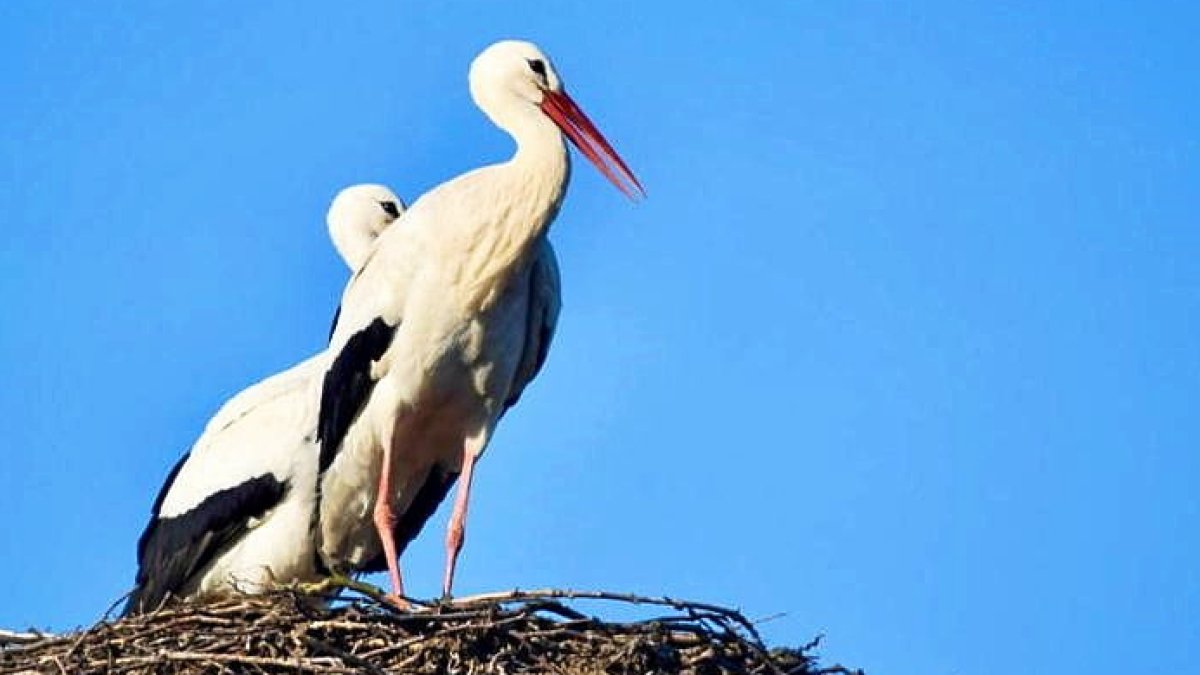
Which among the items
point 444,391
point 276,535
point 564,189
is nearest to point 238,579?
point 276,535

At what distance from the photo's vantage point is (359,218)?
12.9 meters

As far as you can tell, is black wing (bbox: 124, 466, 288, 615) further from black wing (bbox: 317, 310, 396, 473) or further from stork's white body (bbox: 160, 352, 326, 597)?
black wing (bbox: 317, 310, 396, 473)

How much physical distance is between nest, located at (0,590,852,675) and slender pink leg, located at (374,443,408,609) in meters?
1.26

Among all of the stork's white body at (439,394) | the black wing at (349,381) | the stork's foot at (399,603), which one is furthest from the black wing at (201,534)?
the stork's foot at (399,603)

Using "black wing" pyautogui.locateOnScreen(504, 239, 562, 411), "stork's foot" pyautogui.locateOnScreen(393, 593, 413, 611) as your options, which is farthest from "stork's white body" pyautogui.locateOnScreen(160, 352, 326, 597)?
"stork's foot" pyautogui.locateOnScreen(393, 593, 413, 611)

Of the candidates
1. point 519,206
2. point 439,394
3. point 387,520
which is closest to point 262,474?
point 387,520

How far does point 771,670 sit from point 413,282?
2.04 m

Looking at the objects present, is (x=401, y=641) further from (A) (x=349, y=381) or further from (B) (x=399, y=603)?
(A) (x=349, y=381)

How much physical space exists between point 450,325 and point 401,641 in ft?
5.82

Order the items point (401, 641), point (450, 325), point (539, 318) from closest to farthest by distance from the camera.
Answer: point (401, 641)
point (450, 325)
point (539, 318)

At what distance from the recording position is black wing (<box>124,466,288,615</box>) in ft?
39.5

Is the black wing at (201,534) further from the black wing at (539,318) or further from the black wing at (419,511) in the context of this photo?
the black wing at (539,318)

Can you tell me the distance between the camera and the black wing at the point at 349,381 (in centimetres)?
1170

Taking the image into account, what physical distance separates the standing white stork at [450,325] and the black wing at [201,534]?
21cm
